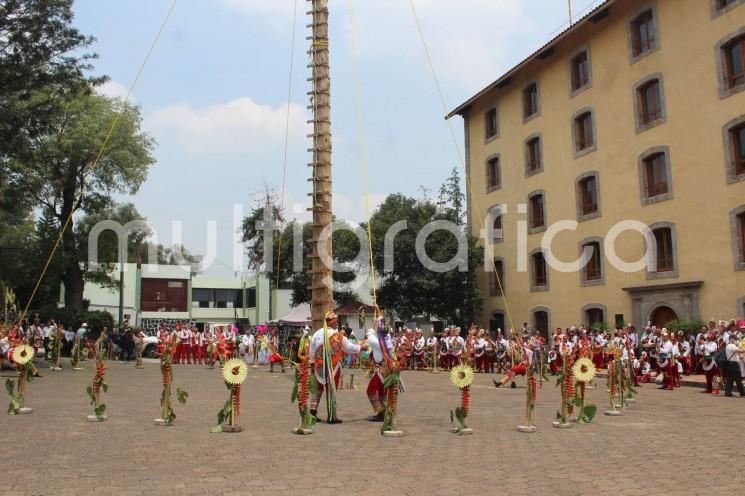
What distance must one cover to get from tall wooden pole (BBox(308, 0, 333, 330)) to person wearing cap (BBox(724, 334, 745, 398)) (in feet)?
31.2

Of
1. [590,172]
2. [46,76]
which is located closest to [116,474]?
[46,76]

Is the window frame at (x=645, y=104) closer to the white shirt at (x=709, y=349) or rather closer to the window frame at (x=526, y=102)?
the window frame at (x=526, y=102)

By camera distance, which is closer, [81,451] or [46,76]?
[81,451]

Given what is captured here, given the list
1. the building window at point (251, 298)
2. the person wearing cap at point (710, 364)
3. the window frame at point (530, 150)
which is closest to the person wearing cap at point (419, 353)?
the window frame at point (530, 150)

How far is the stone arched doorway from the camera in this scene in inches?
952

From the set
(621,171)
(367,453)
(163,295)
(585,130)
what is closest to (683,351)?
(621,171)

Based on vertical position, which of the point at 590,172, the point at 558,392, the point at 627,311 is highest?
the point at 590,172

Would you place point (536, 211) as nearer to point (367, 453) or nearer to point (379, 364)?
point (379, 364)

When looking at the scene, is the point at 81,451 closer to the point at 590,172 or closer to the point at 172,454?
the point at 172,454

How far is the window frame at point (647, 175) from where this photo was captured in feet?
79.6

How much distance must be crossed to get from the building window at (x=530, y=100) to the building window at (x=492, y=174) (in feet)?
9.47

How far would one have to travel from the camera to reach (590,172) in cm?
2788

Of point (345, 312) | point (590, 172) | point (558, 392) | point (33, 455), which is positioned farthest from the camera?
point (345, 312)

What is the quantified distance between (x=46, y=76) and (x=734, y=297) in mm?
22219
